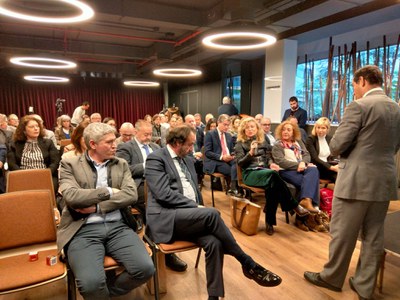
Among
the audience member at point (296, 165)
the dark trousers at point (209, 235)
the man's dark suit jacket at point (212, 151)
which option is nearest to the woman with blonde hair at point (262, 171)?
the audience member at point (296, 165)

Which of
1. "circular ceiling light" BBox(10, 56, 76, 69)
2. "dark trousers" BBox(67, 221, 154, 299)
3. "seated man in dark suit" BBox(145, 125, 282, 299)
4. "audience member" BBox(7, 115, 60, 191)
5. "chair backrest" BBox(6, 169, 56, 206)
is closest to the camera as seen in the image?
"dark trousers" BBox(67, 221, 154, 299)

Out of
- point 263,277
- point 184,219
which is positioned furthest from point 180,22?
point 263,277

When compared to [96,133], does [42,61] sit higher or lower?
higher

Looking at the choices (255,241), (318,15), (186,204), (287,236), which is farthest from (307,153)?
(318,15)

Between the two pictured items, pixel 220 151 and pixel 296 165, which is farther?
pixel 220 151

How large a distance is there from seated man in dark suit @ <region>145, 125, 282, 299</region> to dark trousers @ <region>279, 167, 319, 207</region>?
1573mm

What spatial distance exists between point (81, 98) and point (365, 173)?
1212 centimetres

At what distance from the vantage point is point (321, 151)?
405cm

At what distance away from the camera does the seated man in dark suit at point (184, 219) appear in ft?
6.53

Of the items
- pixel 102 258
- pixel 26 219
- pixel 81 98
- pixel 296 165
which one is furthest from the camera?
pixel 81 98

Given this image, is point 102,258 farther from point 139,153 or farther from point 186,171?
point 139,153

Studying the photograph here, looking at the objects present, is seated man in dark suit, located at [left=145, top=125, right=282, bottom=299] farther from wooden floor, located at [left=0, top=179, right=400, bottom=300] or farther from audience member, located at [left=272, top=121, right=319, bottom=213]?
audience member, located at [left=272, top=121, right=319, bottom=213]

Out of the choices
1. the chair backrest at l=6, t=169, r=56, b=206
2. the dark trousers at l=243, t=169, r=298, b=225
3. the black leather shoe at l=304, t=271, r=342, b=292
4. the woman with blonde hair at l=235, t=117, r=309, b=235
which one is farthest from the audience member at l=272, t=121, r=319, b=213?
the chair backrest at l=6, t=169, r=56, b=206

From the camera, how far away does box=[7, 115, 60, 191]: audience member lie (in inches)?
124
